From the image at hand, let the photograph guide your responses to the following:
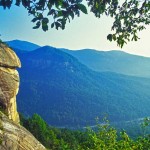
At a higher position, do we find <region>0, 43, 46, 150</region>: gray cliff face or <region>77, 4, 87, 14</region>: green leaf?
<region>77, 4, 87, 14</region>: green leaf

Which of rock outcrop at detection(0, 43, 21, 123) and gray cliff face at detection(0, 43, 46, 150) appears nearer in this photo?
gray cliff face at detection(0, 43, 46, 150)

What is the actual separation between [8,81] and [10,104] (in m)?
3.15

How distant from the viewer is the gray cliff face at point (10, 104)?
98.7 feet

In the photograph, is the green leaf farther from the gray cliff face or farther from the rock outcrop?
the rock outcrop

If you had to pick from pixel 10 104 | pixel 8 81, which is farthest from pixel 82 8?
pixel 10 104

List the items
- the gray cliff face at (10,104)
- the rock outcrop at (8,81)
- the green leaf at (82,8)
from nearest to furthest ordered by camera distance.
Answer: the green leaf at (82,8) < the gray cliff face at (10,104) < the rock outcrop at (8,81)

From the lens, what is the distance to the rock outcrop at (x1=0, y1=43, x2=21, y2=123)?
40.8 m

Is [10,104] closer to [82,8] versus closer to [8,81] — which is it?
[8,81]

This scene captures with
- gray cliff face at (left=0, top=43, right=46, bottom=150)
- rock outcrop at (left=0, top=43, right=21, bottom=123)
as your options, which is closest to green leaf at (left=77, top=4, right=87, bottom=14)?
gray cliff face at (left=0, top=43, right=46, bottom=150)

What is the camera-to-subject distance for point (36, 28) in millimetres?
7430

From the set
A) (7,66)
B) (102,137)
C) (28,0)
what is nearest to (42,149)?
(102,137)

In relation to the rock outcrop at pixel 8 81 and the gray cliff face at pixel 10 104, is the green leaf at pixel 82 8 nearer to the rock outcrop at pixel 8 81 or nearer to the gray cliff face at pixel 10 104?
the gray cliff face at pixel 10 104

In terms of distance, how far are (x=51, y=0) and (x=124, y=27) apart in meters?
3.35

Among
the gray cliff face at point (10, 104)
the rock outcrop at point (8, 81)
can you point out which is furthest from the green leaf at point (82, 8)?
the rock outcrop at point (8, 81)
